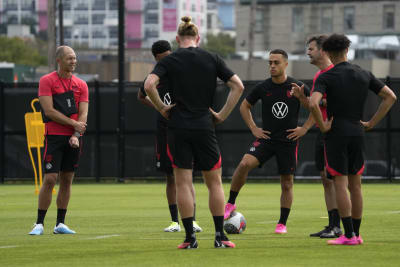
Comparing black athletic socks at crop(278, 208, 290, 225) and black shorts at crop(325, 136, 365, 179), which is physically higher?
black shorts at crop(325, 136, 365, 179)

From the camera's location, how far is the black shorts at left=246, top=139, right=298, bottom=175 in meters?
12.0

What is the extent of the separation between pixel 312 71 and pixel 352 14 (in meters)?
27.4

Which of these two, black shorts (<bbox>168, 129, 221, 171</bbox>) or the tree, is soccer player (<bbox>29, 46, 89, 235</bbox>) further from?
the tree

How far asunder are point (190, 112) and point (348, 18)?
294ft

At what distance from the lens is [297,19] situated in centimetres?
10038

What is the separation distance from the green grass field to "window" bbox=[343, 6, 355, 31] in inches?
3141

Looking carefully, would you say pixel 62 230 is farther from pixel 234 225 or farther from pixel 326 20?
pixel 326 20

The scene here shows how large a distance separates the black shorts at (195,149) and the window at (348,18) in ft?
292

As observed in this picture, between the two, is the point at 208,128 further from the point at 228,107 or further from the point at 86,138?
the point at 86,138

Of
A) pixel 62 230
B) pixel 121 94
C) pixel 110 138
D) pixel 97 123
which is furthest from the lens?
pixel 110 138

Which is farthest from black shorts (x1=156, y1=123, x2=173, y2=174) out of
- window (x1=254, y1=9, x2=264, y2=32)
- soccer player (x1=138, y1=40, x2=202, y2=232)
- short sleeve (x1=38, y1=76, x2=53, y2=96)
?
window (x1=254, y1=9, x2=264, y2=32)

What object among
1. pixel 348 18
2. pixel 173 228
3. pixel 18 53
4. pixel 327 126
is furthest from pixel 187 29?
pixel 18 53

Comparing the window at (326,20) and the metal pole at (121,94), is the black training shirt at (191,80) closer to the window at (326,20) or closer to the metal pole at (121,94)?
the metal pole at (121,94)

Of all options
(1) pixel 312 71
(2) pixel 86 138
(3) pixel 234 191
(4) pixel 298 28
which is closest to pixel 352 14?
(4) pixel 298 28
